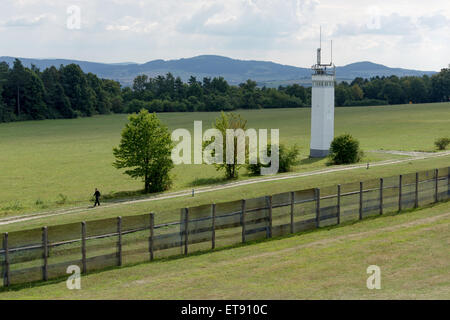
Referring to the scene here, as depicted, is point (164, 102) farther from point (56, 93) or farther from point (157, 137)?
point (157, 137)

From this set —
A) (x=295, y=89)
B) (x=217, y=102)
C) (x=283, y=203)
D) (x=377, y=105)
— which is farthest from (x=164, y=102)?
(x=283, y=203)

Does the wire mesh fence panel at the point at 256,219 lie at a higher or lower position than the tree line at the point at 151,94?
lower

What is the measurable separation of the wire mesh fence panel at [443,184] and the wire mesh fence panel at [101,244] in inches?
616

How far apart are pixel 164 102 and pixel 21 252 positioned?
150 metres

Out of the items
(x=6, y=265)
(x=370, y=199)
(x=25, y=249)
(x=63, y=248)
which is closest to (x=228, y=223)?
(x=63, y=248)

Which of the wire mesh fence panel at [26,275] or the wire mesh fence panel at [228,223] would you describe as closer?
the wire mesh fence panel at [26,275]

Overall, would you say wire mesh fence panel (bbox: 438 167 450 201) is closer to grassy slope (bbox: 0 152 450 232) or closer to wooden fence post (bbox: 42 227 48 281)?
grassy slope (bbox: 0 152 450 232)

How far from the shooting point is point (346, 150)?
52.6 metres

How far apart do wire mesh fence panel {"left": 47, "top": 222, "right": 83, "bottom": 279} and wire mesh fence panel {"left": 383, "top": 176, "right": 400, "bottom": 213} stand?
13.1 meters

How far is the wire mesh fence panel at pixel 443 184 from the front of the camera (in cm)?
2449

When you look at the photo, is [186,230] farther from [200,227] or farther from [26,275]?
[26,275]

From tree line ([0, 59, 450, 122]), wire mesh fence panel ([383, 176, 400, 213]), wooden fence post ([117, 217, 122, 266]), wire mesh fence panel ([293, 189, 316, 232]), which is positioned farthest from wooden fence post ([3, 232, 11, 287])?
tree line ([0, 59, 450, 122])

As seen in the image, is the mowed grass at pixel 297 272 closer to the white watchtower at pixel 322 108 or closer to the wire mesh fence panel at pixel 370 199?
the wire mesh fence panel at pixel 370 199

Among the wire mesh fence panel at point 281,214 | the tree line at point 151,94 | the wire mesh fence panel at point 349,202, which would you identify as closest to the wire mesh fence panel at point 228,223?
the wire mesh fence panel at point 281,214
